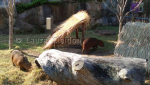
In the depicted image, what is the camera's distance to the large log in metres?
4.19

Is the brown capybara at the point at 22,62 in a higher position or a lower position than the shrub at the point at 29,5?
lower

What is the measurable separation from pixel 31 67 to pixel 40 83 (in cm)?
96

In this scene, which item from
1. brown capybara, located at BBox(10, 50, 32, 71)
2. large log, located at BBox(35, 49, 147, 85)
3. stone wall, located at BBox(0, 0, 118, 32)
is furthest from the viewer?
stone wall, located at BBox(0, 0, 118, 32)

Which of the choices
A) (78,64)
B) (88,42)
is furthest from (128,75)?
(88,42)

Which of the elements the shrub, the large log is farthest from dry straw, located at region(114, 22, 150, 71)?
the shrub

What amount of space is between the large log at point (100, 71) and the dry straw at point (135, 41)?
1772 millimetres

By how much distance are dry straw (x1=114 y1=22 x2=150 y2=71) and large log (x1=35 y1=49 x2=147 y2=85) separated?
1.77 m

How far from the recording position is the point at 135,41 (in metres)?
6.53

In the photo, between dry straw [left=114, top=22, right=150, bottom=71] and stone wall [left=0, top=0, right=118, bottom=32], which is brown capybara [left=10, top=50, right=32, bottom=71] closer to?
dry straw [left=114, top=22, right=150, bottom=71]

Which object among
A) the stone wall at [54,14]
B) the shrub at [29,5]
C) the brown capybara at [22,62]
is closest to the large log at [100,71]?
the brown capybara at [22,62]

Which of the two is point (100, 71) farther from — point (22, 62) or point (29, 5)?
point (29, 5)

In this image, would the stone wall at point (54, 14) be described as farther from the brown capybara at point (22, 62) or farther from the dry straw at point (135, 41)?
the dry straw at point (135, 41)

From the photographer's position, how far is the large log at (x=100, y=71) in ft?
13.7

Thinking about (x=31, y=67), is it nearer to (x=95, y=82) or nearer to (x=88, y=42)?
(x=95, y=82)
